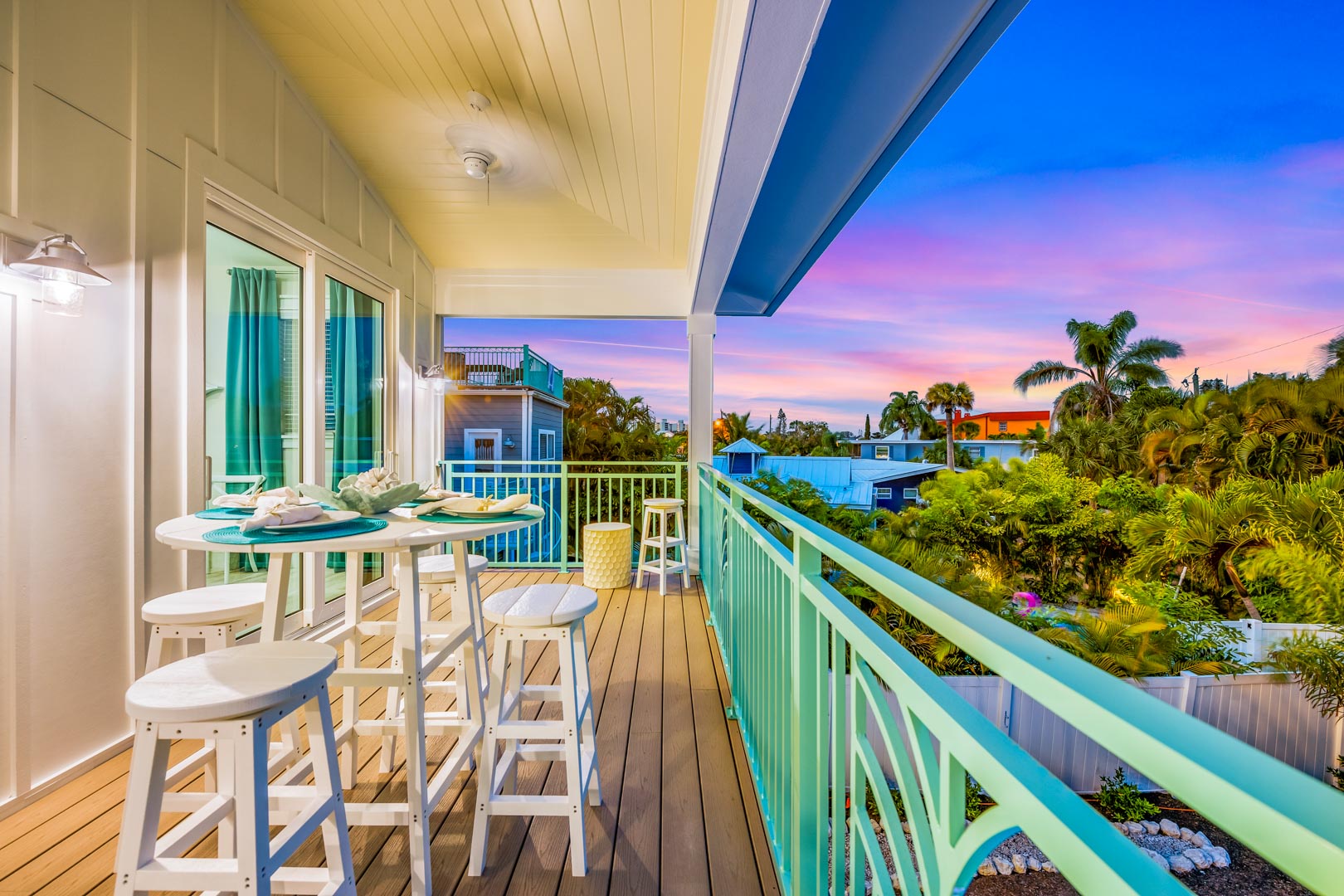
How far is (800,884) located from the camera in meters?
1.18

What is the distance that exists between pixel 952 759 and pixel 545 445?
282 inches

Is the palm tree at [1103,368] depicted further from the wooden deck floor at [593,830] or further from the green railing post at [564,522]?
the wooden deck floor at [593,830]

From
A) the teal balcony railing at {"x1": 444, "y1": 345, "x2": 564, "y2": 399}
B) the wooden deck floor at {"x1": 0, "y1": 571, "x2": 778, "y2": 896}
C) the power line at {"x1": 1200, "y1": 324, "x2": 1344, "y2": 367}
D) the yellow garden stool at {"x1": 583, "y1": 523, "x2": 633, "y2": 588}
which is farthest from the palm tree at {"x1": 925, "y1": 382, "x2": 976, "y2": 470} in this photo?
the wooden deck floor at {"x1": 0, "y1": 571, "x2": 778, "y2": 896}

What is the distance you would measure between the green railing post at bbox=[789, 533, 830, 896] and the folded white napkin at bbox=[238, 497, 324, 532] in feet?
3.73

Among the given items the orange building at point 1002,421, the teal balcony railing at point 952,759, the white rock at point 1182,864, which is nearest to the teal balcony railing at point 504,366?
the teal balcony railing at point 952,759

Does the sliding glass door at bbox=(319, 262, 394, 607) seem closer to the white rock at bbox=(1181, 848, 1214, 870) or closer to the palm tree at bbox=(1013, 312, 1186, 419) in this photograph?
the white rock at bbox=(1181, 848, 1214, 870)

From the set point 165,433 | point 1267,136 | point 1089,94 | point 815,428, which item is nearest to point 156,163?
point 165,433

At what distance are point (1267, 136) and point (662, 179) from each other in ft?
75.9

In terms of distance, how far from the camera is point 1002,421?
24.1m

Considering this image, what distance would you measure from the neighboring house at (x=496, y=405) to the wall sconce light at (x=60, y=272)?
2910 millimetres

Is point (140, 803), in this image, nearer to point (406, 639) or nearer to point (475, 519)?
point (406, 639)

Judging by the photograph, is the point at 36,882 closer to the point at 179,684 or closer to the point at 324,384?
the point at 179,684

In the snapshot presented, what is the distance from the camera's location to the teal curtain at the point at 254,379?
2.83m

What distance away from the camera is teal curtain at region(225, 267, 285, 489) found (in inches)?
111
